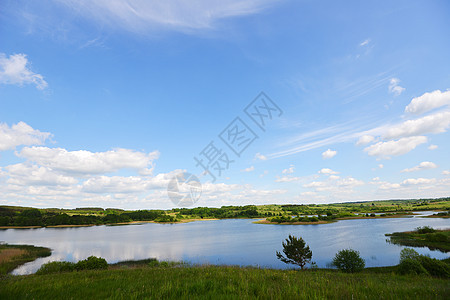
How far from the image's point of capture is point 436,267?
2764 centimetres

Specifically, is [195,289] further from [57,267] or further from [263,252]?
[263,252]

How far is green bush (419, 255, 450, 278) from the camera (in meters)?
26.8

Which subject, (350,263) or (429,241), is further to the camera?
(429,241)

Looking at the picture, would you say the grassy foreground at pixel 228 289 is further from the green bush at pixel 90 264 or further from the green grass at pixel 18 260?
the green grass at pixel 18 260

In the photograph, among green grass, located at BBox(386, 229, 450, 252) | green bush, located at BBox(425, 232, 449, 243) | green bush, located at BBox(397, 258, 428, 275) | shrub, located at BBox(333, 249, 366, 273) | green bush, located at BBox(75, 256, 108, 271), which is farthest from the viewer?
green bush, located at BBox(425, 232, 449, 243)

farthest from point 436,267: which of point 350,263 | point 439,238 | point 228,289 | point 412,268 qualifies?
point 439,238

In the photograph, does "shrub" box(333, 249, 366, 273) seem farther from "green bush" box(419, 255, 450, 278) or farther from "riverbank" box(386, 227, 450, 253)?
"riverbank" box(386, 227, 450, 253)

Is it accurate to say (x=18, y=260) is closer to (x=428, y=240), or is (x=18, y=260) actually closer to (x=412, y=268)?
(x=412, y=268)

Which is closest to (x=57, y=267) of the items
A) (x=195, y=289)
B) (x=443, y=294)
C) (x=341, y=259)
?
(x=195, y=289)

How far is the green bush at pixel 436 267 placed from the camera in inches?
1053

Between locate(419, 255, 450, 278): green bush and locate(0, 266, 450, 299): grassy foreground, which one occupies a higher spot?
locate(0, 266, 450, 299): grassy foreground

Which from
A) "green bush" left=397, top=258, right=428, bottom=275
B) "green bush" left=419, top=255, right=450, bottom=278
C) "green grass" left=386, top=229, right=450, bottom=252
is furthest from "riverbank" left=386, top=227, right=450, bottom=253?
"green bush" left=397, top=258, right=428, bottom=275

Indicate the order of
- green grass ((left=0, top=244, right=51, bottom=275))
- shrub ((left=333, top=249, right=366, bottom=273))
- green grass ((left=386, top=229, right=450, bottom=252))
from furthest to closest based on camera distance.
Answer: green grass ((left=386, top=229, right=450, bottom=252)), green grass ((left=0, top=244, right=51, bottom=275)), shrub ((left=333, top=249, right=366, bottom=273))

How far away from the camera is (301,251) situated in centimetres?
3916
